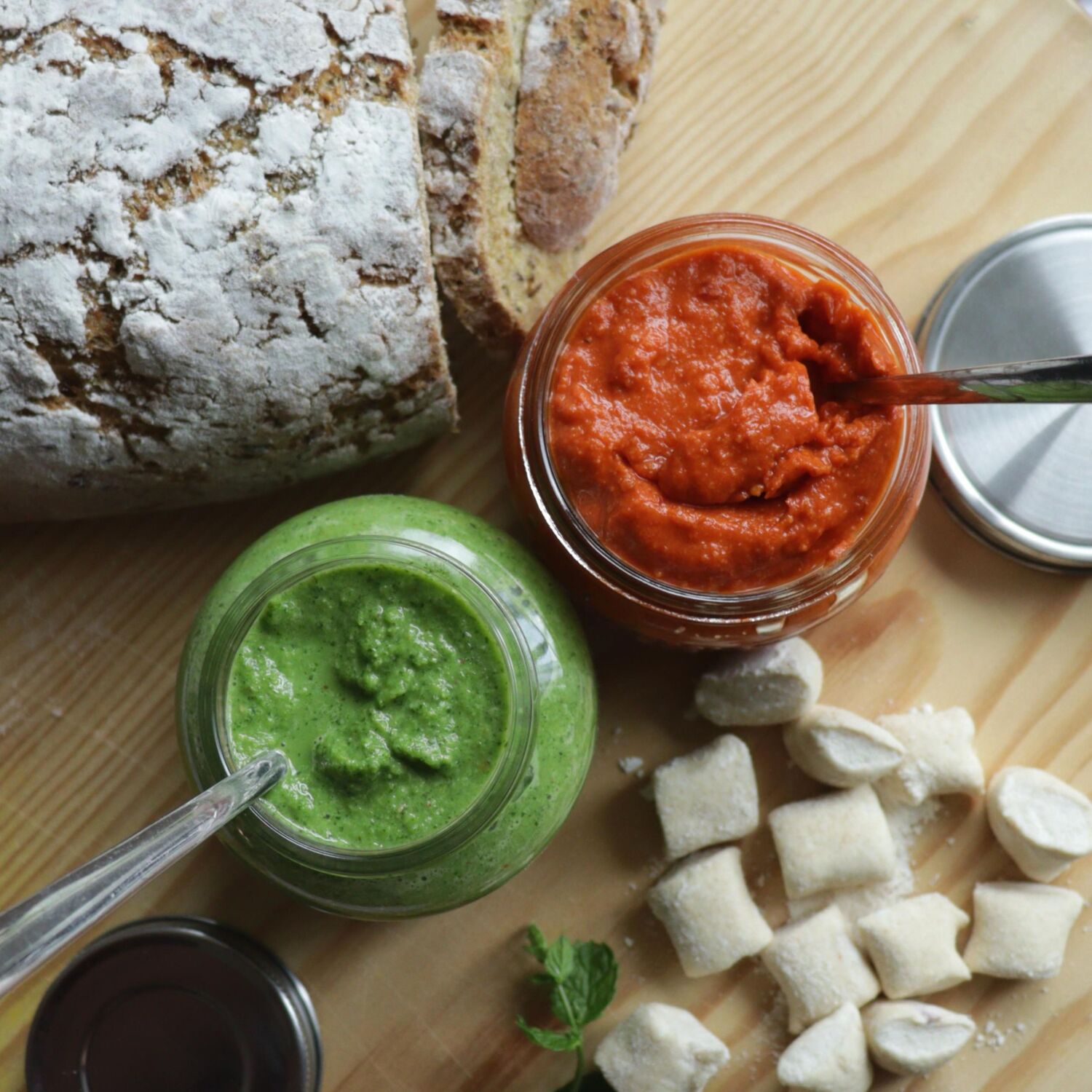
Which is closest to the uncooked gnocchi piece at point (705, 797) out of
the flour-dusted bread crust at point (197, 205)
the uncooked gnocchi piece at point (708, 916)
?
the uncooked gnocchi piece at point (708, 916)

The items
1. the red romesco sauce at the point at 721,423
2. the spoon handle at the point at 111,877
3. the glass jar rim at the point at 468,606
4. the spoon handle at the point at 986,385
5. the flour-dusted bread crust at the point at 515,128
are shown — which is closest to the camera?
the spoon handle at the point at 111,877

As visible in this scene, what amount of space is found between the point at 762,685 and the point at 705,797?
0.21 m

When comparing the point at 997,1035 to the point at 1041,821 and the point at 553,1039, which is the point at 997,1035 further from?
the point at 553,1039

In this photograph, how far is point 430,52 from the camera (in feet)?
5.10

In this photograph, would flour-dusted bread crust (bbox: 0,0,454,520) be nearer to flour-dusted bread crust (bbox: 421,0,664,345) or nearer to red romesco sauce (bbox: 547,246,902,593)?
flour-dusted bread crust (bbox: 421,0,664,345)

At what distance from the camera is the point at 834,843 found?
172 cm

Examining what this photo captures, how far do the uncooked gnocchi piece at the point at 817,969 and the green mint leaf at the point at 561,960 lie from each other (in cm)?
33

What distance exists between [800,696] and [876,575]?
0.79 ft

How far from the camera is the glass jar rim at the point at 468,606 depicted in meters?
1.26

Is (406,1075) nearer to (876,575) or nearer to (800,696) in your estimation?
(800,696)

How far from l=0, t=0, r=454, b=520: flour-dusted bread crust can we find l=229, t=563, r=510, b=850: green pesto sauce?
0.35 metres

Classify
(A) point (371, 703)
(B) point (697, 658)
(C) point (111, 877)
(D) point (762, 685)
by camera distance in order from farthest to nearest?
(B) point (697, 658), (D) point (762, 685), (A) point (371, 703), (C) point (111, 877)

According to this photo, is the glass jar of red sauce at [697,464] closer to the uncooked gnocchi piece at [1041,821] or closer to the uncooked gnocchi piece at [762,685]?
the uncooked gnocchi piece at [762,685]

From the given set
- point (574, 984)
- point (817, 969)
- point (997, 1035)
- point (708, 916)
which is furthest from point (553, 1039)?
point (997, 1035)
